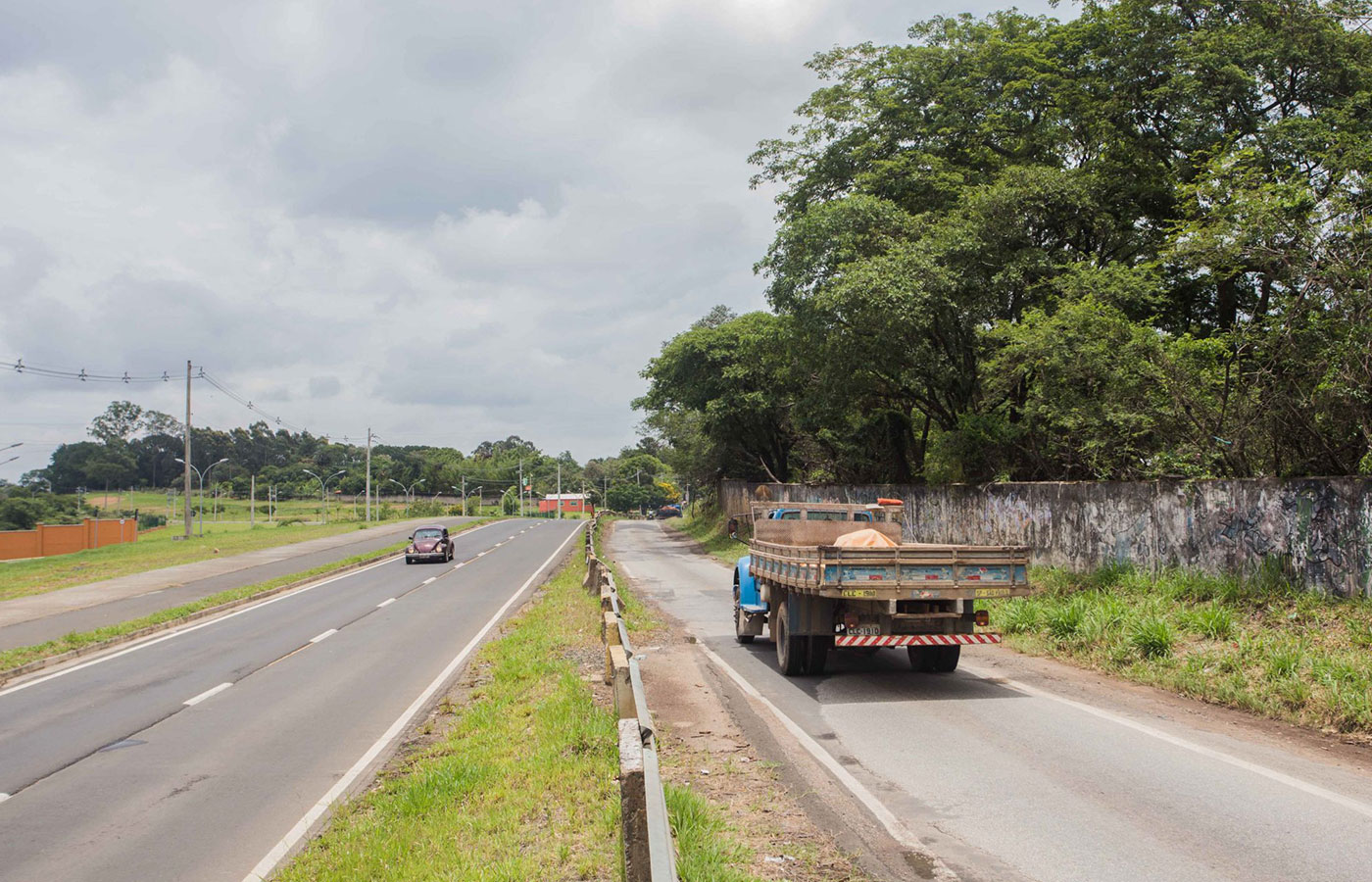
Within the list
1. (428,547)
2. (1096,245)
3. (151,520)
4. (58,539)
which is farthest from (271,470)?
(1096,245)

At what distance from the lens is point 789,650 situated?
462 inches

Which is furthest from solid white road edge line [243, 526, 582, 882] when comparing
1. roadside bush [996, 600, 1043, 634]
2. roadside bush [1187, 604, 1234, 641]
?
roadside bush [1187, 604, 1234, 641]

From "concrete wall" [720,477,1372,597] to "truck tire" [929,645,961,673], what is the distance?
14.7 feet

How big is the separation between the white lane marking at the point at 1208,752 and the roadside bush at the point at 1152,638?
183 cm

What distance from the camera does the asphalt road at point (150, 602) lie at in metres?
19.7

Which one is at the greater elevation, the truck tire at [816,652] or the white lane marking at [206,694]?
the truck tire at [816,652]

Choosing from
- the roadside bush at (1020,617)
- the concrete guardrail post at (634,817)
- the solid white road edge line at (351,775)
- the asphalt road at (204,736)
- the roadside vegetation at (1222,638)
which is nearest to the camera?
the concrete guardrail post at (634,817)

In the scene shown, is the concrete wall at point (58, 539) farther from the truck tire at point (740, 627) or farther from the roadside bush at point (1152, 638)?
the roadside bush at point (1152, 638)

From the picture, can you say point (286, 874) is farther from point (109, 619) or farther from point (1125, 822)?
point (109, 619)

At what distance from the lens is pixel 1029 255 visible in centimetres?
2309

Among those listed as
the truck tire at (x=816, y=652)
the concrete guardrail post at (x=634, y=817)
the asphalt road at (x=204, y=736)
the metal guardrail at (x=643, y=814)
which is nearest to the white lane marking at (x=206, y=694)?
the asphalt road at (x=204, y=736)

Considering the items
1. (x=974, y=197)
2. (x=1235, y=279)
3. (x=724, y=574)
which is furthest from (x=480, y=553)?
(x=1235, y=279)

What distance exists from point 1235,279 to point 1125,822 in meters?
21.3

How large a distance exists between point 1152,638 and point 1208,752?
14.0 ft
